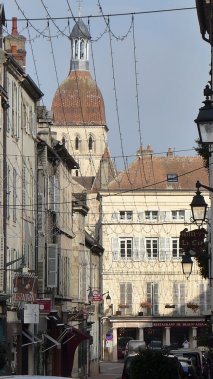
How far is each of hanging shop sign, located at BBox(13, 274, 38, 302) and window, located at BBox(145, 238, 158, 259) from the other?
189 feet

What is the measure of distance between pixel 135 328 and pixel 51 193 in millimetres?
50313

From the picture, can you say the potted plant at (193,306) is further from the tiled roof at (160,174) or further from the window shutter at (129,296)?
the tiled roof at (160,174)

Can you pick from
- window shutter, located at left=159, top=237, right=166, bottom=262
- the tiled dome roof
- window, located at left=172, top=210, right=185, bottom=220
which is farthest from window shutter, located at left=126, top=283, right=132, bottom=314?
the tiled dome roof

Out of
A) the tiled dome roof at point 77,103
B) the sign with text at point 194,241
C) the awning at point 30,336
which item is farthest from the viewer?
the tiled dome roof at point 77,103

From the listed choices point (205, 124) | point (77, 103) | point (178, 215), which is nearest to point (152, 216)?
point (178, 215)

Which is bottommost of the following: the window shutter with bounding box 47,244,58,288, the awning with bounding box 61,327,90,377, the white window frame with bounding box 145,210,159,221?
the awning with bounding box 61,327,90,377

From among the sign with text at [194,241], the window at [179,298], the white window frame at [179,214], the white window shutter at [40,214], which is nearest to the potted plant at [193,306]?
the window at [179,298]

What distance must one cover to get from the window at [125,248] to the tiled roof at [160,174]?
164 inches

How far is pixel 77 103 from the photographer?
158 m

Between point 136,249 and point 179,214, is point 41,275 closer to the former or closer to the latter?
point 179,214

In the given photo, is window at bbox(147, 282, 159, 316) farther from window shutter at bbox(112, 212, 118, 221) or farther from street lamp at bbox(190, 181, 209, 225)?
street lamp at bbox(190, 181, 209, 225)

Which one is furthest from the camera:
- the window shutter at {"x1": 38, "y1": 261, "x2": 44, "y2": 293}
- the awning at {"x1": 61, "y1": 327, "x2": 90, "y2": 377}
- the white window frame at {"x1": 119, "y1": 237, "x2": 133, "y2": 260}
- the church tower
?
the church tower

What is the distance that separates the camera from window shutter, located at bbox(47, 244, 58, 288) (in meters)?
50.0

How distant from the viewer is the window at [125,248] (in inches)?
3947
